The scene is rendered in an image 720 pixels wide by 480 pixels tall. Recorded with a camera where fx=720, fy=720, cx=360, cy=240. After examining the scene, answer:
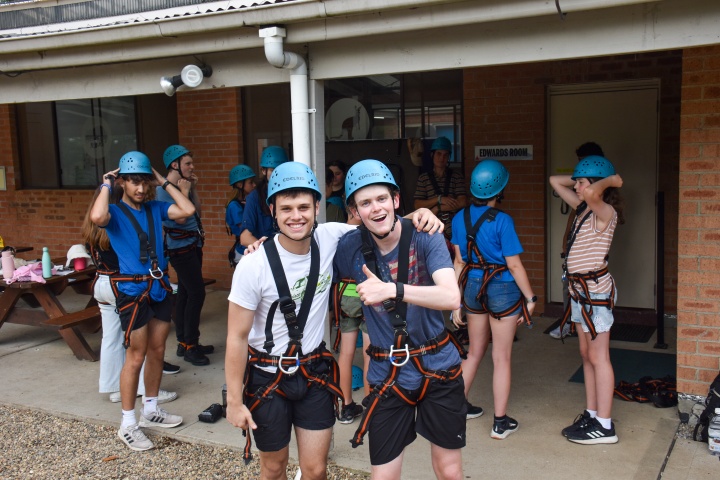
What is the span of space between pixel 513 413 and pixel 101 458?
2821 mm

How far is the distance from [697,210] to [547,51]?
1.51m

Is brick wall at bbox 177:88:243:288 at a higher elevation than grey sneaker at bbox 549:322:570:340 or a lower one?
higher

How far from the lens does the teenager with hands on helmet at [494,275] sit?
454 centimetres

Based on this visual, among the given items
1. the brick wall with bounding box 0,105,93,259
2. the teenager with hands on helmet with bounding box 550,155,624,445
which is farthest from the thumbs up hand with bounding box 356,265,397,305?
the brick wall with bounding box 0,105,93,259

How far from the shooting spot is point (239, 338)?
3146 mm

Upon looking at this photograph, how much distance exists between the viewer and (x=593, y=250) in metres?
4.49

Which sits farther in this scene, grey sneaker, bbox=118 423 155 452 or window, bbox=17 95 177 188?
window, bbox=17 95 177 188

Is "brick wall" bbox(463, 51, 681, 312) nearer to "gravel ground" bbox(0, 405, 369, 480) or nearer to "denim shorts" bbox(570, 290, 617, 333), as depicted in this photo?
"denim shorts" bbox(570, 290, 617, 333)

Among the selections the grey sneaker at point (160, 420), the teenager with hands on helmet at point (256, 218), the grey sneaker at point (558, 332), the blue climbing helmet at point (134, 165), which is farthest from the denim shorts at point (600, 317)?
the blue climbing helmet at point (134, 165)

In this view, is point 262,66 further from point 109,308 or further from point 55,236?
point 55,236

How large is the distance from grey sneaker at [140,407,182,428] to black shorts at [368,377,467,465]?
7.70 ft

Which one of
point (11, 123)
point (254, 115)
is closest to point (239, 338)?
point (254, 115)

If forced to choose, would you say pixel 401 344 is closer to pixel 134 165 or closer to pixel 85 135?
pixel 134 165

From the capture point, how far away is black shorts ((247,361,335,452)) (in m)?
3.24
